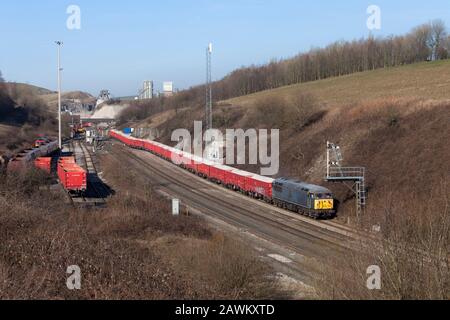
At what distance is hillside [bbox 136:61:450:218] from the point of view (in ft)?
118

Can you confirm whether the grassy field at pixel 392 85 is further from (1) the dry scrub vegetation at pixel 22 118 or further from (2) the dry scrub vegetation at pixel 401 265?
(1) the dry scrub vegetation at pixel 22 118

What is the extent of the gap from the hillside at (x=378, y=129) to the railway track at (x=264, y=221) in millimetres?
3282

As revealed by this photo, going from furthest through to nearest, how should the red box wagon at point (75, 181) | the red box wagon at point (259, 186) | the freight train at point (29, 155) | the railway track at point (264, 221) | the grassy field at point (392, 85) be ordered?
the grassy field at point (392, 85) < the freight train at point (29, 155) < the red box wagon at point (259, 186) < the red box wagon at point (75, 181) < the railway track at point (264, 221)

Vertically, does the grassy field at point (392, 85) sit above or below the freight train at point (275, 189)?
above

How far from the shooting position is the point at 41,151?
65.7 meters

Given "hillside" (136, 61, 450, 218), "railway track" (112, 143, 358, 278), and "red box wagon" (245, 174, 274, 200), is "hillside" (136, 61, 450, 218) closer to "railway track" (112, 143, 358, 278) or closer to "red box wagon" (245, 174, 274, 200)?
"railway track" (112, 143, 358, 278)

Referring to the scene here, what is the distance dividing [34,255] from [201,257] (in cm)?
490

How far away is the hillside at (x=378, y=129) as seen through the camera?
3609 centimetres

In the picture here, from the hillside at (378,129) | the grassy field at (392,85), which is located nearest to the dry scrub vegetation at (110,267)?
the hillside at (378,129)

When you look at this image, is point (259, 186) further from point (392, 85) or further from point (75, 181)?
point (392, 85)

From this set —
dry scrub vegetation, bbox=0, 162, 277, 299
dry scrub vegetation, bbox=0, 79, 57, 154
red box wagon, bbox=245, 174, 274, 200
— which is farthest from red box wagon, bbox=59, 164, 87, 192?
dry scrub vegetation, bbox=0, 79, 57, 154

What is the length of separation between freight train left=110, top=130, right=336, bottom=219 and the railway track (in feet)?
2.45
